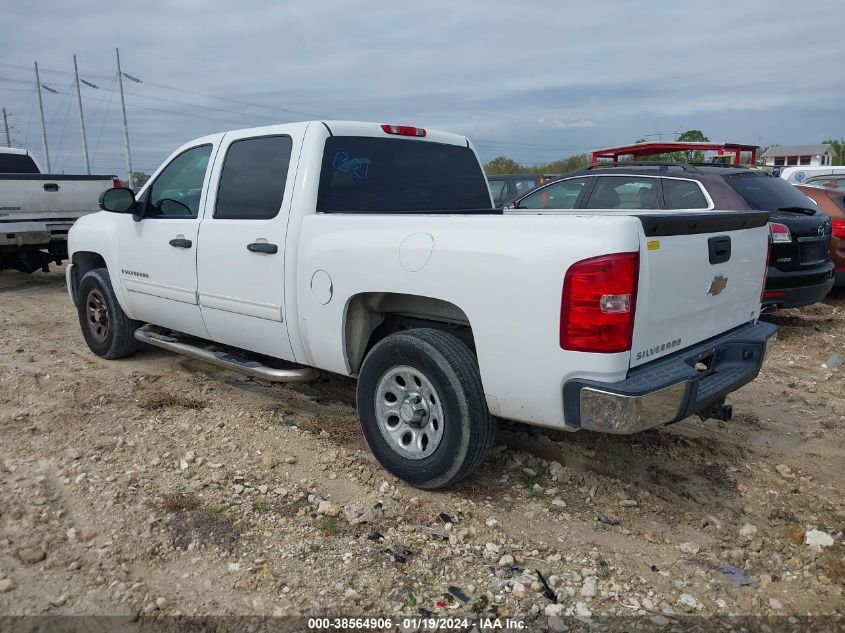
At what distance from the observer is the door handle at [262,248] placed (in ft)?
13.1

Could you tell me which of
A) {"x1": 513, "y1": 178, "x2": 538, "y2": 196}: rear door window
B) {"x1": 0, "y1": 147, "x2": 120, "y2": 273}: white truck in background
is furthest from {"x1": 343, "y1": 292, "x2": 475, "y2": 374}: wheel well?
{"x1": 513, "y1": 178, "x2": 538, "y2": 196}: rear door window

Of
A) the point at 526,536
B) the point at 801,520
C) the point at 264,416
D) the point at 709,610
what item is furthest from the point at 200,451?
the point at 801,520

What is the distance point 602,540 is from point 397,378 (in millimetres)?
1287

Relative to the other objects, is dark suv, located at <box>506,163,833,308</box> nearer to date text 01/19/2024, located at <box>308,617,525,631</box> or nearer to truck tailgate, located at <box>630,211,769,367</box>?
truck tailgate, located at <box>630,211,769,367</box>

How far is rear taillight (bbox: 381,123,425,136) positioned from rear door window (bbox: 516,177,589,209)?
3214mm

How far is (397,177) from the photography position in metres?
4.44

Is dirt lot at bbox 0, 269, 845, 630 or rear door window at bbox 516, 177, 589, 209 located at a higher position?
rear door window at bbox 516, 177, 589, 209

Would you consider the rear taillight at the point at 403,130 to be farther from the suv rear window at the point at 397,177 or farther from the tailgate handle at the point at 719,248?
A: the tailgate handle at the point at 719,248

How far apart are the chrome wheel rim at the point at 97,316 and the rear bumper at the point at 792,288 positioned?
602 cm

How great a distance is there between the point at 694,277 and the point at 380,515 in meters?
1.90

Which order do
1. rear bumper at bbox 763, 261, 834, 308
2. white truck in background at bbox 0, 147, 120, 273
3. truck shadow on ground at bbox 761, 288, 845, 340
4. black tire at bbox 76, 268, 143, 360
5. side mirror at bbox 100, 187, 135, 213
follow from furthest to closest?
white truck in background at bbox 0, 147, 120, 273 < truck shadow on ground at bbox 761, 288, 845, 340 < rear bumper at bbox 763, 261, 834, 308 < black tire at bbox 76, 268, 143, 360 < side mirror at bbox 100, 187, 135, 213

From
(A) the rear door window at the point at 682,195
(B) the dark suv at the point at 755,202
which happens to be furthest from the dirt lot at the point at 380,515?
(A) the rear door window at the point at 682,195

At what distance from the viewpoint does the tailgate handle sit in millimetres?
3275

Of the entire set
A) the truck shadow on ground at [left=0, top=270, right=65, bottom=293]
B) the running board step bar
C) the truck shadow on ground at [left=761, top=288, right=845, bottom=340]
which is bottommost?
the truck shadow on ground at [left=761, top=288, right=845, bottom=340]
